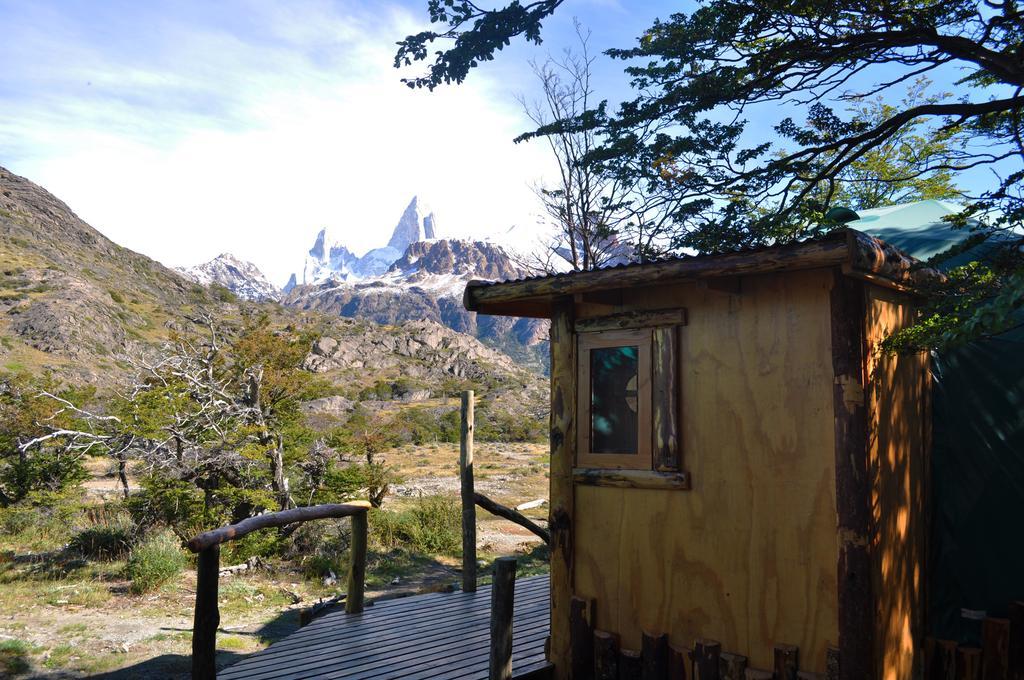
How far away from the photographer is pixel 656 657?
4.29 meters

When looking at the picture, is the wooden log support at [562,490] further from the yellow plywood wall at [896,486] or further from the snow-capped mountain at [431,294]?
the snow-capped mountain at [431,294]

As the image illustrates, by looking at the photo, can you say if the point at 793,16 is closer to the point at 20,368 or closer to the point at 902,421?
the point at 902,421

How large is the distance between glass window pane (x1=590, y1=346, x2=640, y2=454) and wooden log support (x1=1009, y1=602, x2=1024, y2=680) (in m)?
2.41

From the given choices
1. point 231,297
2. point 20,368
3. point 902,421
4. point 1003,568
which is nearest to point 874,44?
point 902,421

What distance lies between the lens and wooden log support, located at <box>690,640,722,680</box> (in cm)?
407

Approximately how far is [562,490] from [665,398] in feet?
2.94

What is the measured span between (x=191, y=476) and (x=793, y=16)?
971 centimetres

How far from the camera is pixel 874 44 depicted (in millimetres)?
6938

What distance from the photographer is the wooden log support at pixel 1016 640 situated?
14.0 feet

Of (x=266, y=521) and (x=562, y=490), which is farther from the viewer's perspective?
A: (x=266, y=521)

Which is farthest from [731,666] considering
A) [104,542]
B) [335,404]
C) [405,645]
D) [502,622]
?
[335,404]

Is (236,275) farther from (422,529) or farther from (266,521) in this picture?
(266,521)

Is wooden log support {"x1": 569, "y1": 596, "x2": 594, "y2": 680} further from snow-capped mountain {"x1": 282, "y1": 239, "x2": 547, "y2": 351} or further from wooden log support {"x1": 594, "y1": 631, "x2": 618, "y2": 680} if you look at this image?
snow-capped mountain {"x1": 282, "y1": 239, "x2": 547, "y2": 351}

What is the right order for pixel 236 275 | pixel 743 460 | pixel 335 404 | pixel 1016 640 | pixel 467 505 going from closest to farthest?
pixel 743 460
pixel 1016 640
pixel 467 505
pixel 335 404
pixel 236 275
